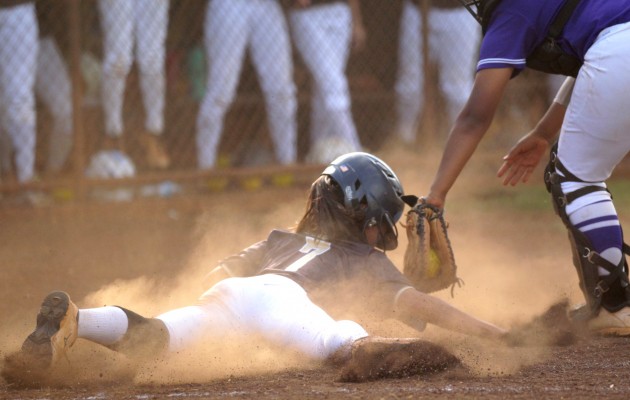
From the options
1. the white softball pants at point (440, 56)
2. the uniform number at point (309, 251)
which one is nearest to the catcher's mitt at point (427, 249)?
the uniform number at point (309, 251)

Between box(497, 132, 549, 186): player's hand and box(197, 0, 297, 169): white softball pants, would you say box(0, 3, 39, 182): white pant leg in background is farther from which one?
box(497, 132, 549, 186): player's hand

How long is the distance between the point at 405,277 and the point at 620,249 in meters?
0.99

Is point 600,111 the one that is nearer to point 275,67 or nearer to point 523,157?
point 523,157

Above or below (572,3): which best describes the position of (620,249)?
below

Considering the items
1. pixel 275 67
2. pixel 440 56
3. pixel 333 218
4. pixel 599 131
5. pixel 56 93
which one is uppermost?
pixel 440 56

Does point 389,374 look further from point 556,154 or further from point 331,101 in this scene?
point 331,101

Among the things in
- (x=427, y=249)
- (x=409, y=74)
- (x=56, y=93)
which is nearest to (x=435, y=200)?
(x=427, y=249)

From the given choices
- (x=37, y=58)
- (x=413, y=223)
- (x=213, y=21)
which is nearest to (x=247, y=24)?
(x=213, y=21)

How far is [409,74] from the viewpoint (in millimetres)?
9914

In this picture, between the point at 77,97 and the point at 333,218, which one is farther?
the point at 77,97

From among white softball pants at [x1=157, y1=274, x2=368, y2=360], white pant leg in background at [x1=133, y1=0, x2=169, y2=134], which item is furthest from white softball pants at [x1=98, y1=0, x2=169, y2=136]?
white softball pants at [x1=157, y1=274, x2=368, y2=360]

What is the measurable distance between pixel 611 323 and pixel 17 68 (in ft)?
17.7

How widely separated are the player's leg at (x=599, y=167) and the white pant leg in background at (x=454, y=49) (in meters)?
5.28

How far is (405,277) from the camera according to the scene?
4.47 meters
